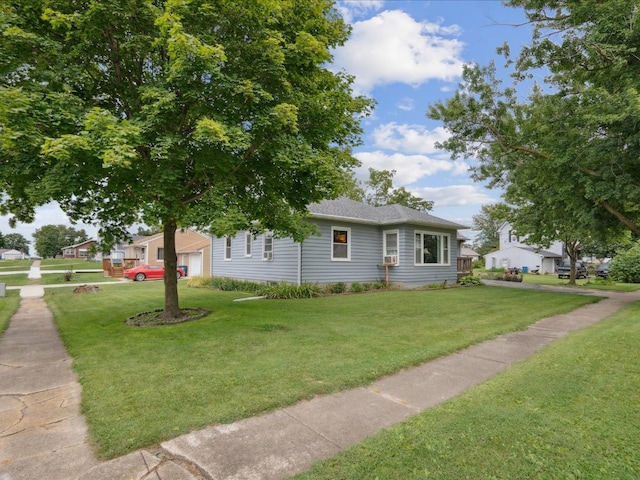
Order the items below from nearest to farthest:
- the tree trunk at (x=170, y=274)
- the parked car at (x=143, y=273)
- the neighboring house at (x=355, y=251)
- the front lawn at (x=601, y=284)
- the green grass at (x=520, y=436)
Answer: the green grass at (x=520, y=436)
the tree trunk at (x=170, y=274)
the neighboring house at (x=355, y=251)
the front lawn at (x=601, y=284)
the parked car at (x=143, y=273)

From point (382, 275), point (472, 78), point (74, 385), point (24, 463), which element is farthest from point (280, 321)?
point (472, 78)

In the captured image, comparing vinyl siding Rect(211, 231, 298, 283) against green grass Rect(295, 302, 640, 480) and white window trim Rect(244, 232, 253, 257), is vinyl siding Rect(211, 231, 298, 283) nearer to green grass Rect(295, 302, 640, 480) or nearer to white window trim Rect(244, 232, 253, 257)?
white window trim Rect(244, 232, 253, 257)

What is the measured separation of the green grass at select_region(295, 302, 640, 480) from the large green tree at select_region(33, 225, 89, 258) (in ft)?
351

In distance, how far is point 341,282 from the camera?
15.0 meters

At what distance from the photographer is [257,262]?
53.7ft

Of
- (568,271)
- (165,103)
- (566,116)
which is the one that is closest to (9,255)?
(165,103)

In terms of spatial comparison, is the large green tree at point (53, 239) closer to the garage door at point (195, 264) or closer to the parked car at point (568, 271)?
the garage door at point (195, 264)

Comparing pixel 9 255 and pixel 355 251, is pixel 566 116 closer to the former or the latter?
pixel 355 251

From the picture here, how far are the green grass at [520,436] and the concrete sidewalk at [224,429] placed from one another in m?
0.26

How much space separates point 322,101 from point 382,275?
35.8ft

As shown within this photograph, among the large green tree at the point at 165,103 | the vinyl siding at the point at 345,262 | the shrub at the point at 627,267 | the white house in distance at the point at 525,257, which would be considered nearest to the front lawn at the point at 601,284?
the shrub at the point at 627,267

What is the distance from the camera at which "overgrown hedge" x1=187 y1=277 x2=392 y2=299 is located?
12.9 meters

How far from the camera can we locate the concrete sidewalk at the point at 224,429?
259 centimetres

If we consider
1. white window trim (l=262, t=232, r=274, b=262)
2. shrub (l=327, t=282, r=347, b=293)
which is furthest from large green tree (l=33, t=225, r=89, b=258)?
shrub (l=327, t=282, r=347, b=293)
